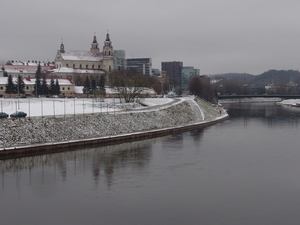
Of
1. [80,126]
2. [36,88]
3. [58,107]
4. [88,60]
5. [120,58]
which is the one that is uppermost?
[120,58]

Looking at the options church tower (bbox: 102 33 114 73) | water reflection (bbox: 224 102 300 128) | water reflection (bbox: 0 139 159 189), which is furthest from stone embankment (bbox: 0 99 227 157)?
church tower (bbox: 102 33 114 73)

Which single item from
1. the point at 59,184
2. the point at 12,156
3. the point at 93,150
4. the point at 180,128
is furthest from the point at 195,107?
the point at 59,184

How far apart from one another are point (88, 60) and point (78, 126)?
50583 millimetres

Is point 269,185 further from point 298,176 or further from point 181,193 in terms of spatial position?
point 181,193

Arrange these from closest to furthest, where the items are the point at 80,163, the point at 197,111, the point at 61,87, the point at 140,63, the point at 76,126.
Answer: the point at 80,163, the point at 76,126, the point at 197,111, the point at 61,87, the point at 140,63

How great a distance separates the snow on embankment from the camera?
21.1 meters

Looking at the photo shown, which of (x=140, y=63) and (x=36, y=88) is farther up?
(x=140, y=63)

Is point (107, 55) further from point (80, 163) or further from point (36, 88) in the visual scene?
point (80, 163)

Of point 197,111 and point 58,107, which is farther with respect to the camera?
point 197,111

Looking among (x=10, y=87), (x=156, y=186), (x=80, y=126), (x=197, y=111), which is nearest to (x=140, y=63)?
(x=10, y=87)

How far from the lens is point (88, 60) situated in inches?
2876

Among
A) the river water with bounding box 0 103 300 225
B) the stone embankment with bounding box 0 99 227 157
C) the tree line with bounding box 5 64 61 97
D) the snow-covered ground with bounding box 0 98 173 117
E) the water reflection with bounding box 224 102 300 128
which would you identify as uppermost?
the tree line with bounding box 5 64 61 97

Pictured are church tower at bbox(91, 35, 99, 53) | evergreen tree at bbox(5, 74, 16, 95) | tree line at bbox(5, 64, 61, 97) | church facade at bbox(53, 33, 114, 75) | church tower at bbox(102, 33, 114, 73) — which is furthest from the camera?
church tower at bbox(91, 35, 99, 53)

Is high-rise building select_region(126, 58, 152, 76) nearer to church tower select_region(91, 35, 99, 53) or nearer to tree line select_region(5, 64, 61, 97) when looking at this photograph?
church tower select_region(91, 35, 99, 53)
